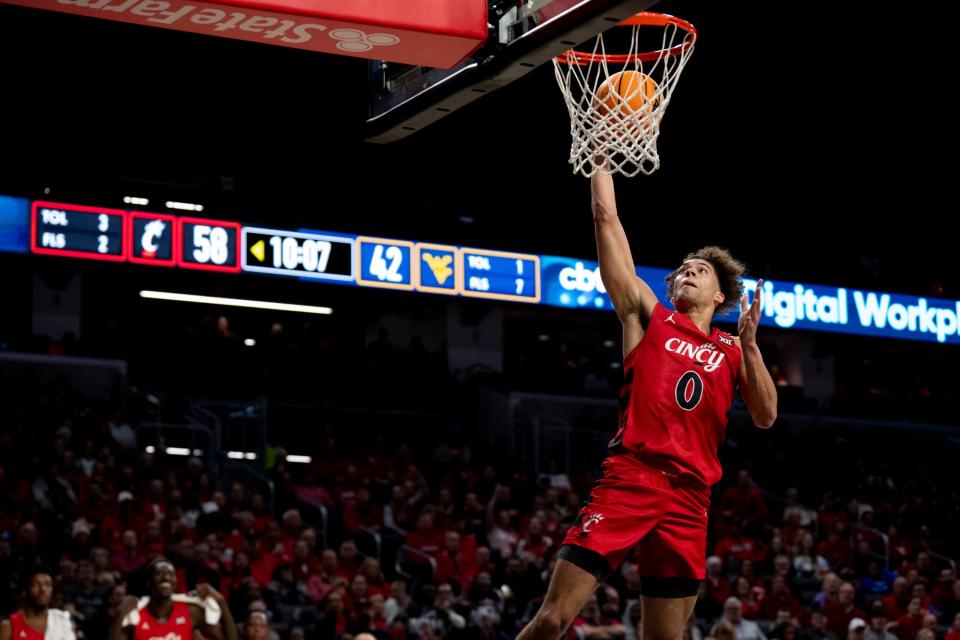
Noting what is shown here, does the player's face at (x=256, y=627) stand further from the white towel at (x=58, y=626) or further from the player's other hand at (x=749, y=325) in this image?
the player's other hand at (x=749, y=325)

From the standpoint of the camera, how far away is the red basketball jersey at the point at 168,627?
812 centimetres

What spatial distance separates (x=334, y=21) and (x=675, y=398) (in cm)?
193

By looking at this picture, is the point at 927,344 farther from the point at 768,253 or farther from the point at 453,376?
the point at 453,376

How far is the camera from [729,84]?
1864 cm

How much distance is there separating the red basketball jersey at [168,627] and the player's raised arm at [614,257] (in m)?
4.05

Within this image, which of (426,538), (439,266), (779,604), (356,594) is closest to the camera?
(356,594)

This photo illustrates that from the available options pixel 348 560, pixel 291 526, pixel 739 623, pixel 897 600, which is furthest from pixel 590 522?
pixel 897 600

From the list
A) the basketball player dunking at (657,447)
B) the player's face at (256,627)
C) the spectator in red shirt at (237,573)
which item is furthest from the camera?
the spectator in red shirt at (237,573)

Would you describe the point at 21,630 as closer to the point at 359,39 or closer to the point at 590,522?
the point at 590,522

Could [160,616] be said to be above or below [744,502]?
above

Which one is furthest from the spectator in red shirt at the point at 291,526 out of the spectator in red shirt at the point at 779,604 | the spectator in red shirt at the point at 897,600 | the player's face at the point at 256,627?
the spectator in red shirt at the point at 897,600

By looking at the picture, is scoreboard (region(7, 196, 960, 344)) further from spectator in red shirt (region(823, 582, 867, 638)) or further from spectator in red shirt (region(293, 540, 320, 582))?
spectator in red shirt (region(293, 540, 320, 582))

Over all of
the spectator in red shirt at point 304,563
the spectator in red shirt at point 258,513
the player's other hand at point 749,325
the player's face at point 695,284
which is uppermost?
the player's face at point 695,284

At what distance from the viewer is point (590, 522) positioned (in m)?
5.15
